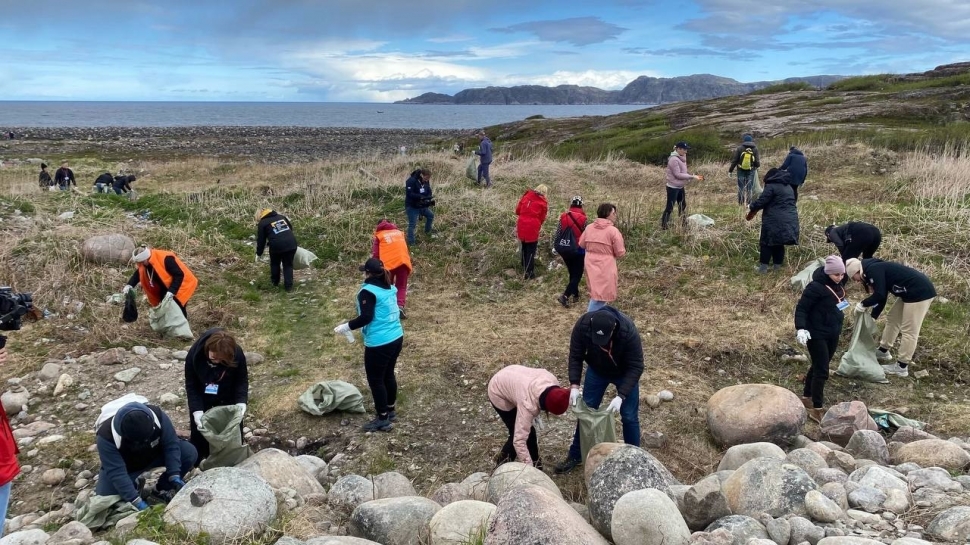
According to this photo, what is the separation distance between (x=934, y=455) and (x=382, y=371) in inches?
173

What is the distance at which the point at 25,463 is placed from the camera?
5.05 meters

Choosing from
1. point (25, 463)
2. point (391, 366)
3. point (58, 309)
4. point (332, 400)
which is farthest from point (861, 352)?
point (58, 309)

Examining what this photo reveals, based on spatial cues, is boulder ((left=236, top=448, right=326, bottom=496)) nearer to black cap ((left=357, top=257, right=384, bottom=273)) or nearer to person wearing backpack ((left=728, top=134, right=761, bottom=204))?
black cap ((left=357, top=257, right=384, bottom=273))

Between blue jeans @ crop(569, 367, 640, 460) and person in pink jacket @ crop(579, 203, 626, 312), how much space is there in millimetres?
2472

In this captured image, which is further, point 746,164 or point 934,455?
point 746,164

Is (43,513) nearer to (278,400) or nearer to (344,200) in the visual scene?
(278,400)

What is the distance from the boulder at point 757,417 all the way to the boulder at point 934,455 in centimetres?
78

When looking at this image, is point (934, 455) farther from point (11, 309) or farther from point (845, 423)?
point (11, 309)

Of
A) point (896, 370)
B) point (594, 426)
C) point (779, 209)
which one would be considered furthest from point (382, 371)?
point (779, 209)

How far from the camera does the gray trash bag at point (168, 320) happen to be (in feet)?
24.3

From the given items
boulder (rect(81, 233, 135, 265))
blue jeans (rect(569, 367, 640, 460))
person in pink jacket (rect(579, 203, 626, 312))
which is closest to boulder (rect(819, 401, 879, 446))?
blue jeans (rect(569, 367, 640, 460))

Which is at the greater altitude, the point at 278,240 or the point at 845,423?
the point at 278,240

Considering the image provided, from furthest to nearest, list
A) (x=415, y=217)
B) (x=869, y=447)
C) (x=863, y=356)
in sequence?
(x=415, y=217) < (x=863, y=356) < (x=869, y=447)

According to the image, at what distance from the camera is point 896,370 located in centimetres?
662
